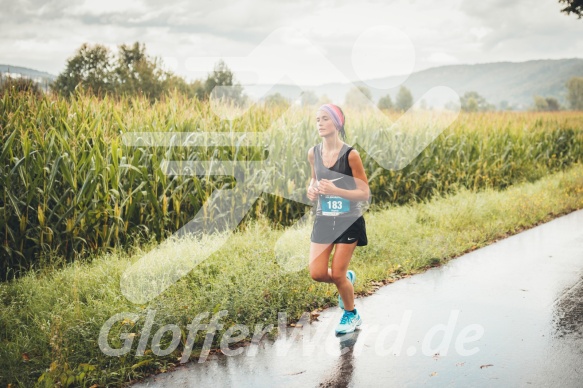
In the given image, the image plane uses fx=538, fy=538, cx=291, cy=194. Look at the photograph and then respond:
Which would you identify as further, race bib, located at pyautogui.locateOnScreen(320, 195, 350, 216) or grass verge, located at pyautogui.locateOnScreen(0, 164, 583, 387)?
race bib, located at pyautogui.locateOnScreen(320, 195, 350, 216)

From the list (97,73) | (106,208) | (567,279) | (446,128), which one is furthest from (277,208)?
(97,73)

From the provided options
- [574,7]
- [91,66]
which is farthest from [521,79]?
Result: [91,66]

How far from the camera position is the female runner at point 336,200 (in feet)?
15.2

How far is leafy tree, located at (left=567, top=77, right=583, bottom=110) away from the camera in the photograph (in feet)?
300

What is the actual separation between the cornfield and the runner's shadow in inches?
137

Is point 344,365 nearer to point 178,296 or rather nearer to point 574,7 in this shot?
point 178,296

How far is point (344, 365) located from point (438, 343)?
93cm

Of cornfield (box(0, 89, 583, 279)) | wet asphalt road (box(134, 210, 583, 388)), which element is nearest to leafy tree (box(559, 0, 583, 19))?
cornfield (box(0, 89, 583, 279))

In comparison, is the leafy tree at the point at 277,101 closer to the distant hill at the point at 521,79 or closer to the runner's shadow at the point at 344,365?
the runner's shadow at the point at 344,365

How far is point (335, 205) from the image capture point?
464cm

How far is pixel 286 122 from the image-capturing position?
10492 millimetres

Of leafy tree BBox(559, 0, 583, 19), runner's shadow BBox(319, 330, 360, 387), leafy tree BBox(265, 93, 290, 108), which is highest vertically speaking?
leafy tree BBox(559, 0, 583, 19)

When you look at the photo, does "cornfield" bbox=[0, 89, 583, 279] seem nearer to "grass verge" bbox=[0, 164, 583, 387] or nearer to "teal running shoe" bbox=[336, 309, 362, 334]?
"grass verge" bbox=[0, 164, 583, 387]

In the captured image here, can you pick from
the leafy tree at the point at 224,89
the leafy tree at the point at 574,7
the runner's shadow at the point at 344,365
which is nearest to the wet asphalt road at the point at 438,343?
the runner's shadow at the point at 344,365
